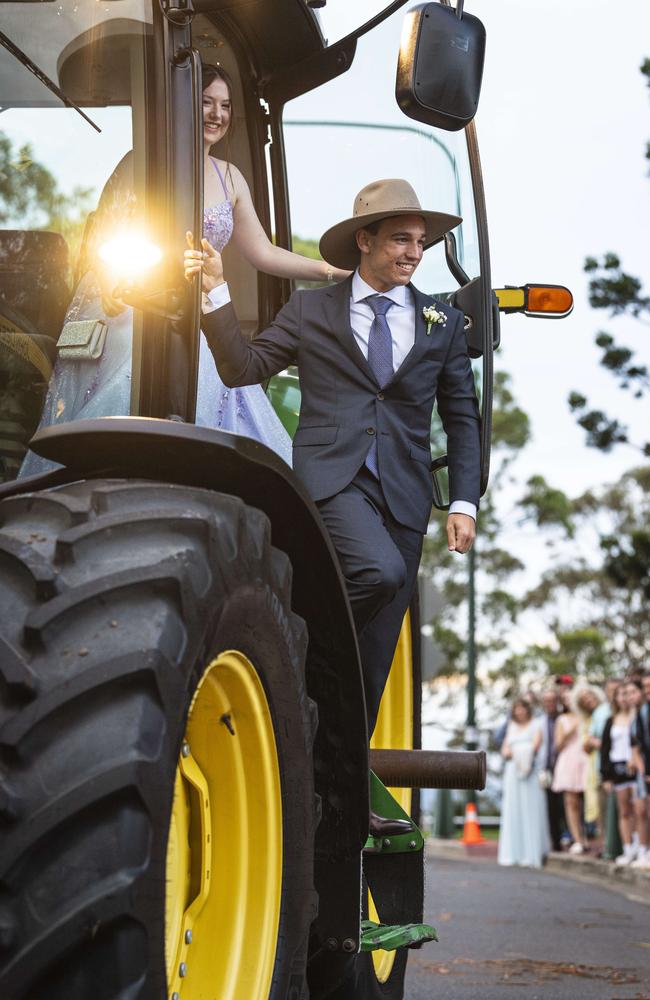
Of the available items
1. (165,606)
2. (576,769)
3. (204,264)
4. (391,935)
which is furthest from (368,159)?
(576,769)

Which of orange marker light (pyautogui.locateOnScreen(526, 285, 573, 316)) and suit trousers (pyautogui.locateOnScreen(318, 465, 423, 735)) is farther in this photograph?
orange marker light (pyautogui.locateOnScreen(526, 285, 573, 316))

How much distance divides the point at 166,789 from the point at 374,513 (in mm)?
1879

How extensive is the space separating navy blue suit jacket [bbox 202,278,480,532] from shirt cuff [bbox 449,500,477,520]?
0.9 inches

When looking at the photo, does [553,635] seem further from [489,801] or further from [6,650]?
[6,650]

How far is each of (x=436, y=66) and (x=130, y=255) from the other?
83cm

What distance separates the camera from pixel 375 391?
4.40 m

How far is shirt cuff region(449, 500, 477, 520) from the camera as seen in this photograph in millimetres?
4516

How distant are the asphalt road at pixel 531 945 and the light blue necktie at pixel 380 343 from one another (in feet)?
11.2

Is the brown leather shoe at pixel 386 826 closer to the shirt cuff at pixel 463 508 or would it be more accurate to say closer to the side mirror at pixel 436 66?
the shirt cuff at pixel 463 508

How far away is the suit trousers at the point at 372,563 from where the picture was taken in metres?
4.08

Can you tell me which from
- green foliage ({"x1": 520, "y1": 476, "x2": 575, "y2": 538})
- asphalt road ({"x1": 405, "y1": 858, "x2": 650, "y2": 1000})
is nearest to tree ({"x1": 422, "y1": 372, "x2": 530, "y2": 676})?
green foliage ({"x1": 520, "y1": 476, "x2": 575, "y2": 538})

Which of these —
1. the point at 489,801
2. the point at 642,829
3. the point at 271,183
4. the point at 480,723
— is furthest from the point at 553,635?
the point at 271,183

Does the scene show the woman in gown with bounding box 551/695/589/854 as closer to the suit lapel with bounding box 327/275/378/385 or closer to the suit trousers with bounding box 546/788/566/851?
the suit trousers with bounding box 546/788/566/851

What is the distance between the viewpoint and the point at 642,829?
51.6ft
